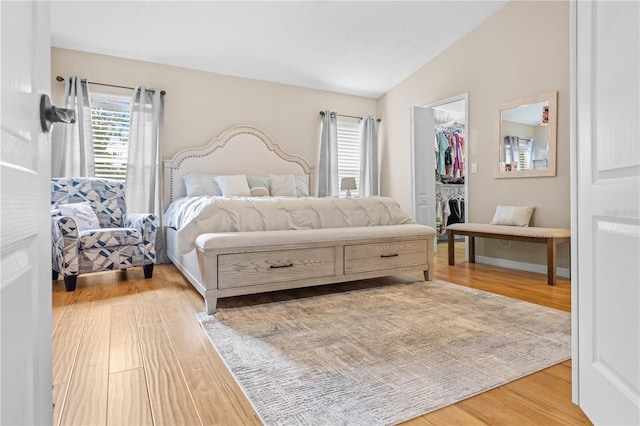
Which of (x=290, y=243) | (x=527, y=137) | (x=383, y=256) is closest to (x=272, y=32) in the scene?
(x=290, y=243)

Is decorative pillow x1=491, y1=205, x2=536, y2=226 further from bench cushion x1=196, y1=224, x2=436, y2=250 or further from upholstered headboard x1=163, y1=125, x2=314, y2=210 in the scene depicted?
upholstered headboard x1=163, y1=125, x2=314, y2=210

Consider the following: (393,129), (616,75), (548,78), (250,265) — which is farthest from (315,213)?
(393,129)

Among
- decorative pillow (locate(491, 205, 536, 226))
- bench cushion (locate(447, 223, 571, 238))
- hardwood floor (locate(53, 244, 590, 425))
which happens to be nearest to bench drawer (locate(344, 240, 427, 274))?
hardwood floor (locate(53, 244, 590, 425))

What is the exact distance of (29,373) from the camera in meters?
0.59

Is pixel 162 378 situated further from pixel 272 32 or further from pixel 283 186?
Result: pixel 272 32

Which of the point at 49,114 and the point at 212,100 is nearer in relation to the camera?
the point at 49,114

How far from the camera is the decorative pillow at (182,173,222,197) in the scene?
4246 millimetres

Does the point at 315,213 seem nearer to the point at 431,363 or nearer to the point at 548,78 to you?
the point at 431,363

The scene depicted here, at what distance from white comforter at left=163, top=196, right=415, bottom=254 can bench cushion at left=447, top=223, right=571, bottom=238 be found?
0.97m

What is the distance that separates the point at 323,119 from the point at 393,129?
1.12 metres

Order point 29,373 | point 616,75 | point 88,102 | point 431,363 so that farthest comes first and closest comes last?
point 88,102 < point 431,363 < point 616,75 < point 29,373

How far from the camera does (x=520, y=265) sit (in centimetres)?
391

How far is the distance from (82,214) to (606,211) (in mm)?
3749

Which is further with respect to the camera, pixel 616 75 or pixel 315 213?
pixel 315 213
